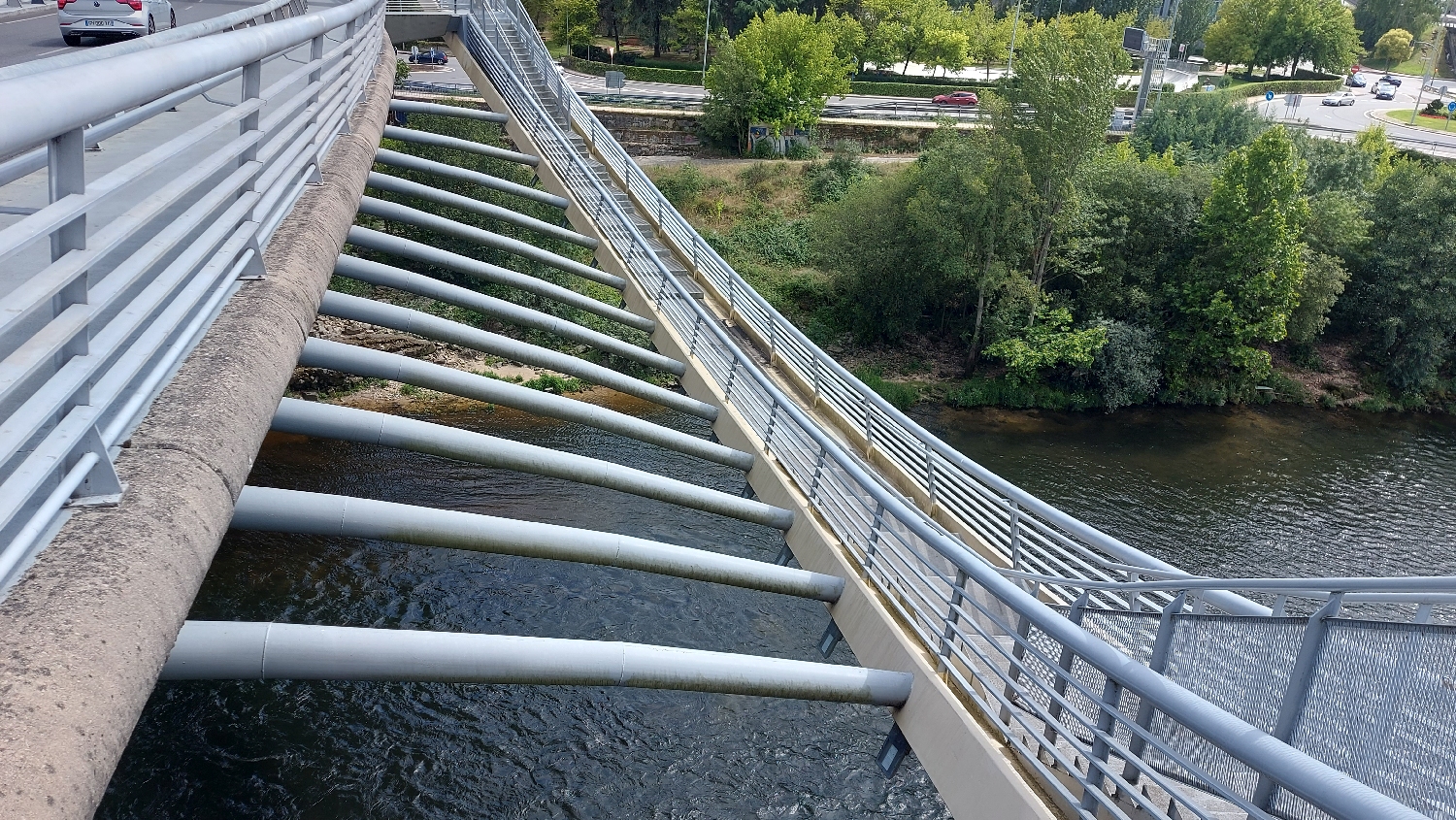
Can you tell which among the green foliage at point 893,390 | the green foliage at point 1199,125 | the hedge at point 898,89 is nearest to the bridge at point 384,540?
the green foliage at point 893,390

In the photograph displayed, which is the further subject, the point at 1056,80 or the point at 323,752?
the point at 1056,80

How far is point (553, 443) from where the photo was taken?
70.9 ft

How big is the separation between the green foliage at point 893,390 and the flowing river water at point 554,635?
5.10 m

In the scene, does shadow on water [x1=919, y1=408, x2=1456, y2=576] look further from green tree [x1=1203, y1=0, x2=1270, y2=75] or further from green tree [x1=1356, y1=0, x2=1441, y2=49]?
green tree [x1=1356, y1=0, x2=1441, y2=49]

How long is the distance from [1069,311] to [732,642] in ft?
61.5

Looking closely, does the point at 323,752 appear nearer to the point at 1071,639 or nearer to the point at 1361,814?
the point at 1071,639

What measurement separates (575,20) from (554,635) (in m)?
43.9

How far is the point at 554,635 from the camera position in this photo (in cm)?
1285

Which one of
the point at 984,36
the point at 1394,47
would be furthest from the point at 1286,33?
the point at 984,36

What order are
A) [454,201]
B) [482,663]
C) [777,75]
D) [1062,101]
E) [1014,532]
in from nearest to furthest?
[482,663] < [1014,532] < [454,201] < [1062,101] < [777,75]

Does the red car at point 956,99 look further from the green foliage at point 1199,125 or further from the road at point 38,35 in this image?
the road at point 38,35

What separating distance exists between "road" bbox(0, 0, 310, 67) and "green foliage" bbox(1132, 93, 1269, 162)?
102 feet

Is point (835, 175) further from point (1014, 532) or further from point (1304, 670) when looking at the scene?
point (1304, 670)

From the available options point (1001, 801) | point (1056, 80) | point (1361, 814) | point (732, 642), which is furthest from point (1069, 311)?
point (1361, 814)
